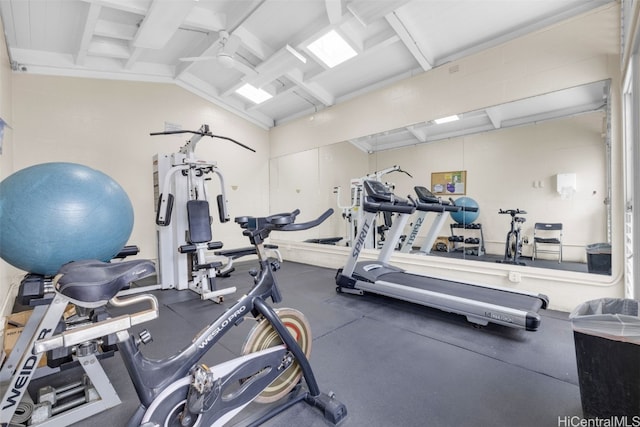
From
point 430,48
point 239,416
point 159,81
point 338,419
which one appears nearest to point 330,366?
point 338,419

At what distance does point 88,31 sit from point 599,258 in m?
6.44

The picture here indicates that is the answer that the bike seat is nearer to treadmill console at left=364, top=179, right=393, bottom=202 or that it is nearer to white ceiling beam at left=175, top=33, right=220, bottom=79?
treadmill console at left=364, top=179, right=393, bottom=202

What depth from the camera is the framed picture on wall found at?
466 cm

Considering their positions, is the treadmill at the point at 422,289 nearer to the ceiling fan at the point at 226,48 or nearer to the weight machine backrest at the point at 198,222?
the weight machine backrest at the point at 198,222

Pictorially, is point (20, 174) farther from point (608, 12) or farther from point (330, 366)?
point (608, 12)

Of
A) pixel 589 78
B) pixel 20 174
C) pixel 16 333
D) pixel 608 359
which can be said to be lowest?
pixel 16 333

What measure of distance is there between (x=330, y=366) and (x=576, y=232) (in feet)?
11.3

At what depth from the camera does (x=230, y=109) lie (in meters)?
6.11

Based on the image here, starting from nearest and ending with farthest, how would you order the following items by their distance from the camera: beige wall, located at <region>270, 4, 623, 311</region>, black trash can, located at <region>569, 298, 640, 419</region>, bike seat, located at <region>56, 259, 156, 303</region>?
1. bike seat, located at <region>56, 259, 156, 303</region>
2. black trash can, located at <region>569, 298, 640, 419</region>
3. beige wall, located at <region>270, 4, 623, 311</region>

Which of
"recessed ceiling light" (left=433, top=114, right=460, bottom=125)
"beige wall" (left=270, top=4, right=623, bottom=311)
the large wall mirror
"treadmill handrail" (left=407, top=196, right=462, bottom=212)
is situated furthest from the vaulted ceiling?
"treadmill handrail" (left=407, top=196, right=462, bottom=212)

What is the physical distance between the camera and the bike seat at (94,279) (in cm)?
99

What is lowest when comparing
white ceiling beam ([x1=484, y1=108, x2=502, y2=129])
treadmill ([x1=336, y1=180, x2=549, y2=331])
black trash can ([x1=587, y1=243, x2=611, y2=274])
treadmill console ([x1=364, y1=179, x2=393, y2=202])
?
treadmill ([x1=336, y1=180, x2=549, y2=331])

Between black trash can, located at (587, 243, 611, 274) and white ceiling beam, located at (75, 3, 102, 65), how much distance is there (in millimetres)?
5961

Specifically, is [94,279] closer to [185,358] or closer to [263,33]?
[185,358]
